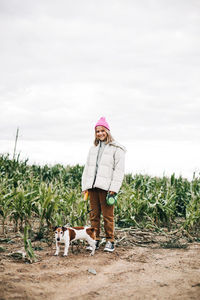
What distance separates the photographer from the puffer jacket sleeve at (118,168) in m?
4.02

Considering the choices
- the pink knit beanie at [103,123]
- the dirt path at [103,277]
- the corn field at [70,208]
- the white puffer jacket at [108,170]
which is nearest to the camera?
the dirt path at [103,277]

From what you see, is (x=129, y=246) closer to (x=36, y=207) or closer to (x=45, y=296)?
(x=36, y=207)

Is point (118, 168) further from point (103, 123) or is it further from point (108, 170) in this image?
point (103, 123)

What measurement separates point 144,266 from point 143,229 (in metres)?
2.16

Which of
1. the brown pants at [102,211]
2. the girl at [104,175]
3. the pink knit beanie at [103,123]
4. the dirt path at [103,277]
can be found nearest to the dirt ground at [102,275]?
the dirt path at [103,277]

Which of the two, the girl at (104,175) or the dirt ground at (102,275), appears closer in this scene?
the dirt ground at (102,275)

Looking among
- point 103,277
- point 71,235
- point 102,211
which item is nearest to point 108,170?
point 102,211

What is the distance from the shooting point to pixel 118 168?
13.5 feet

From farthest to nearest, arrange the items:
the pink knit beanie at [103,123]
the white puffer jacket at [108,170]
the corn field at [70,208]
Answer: the corn field at [70,208] → the pink knit beanie at [103,123] → the white puffer jacket at [108,170]

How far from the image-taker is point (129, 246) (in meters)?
4.50

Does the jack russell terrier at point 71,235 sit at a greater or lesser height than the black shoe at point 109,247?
greater

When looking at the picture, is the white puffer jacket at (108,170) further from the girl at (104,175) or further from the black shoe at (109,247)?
the black shoe at (109,247)

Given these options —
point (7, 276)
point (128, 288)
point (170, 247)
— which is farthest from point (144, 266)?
point (7, 276)

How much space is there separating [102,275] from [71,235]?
0.73 meters
